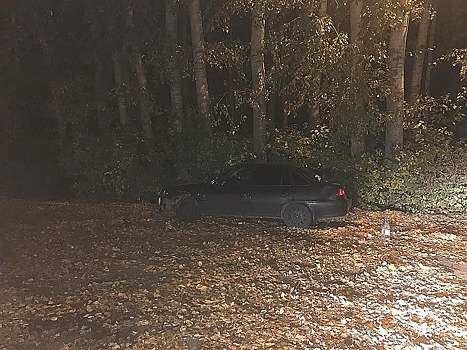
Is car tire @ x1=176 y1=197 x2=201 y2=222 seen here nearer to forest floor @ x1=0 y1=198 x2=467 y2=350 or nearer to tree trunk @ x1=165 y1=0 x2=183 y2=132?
forest floor @ x1=0 y1=198 x2=467 y2=350

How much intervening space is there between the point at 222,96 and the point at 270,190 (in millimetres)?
6642

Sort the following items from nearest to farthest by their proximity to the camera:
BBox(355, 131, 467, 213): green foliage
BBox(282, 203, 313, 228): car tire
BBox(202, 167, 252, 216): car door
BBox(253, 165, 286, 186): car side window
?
1. BBox(282, 203, 313, 228): car tire
2. BBox(253, 165, 286, 186): car side window
3. BBox(202, 167, 252, 216): car door
4. BBox(355, 131, 467, 213): green foliage

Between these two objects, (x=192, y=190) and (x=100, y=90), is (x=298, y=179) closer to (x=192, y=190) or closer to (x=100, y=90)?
(x=192, y=190)

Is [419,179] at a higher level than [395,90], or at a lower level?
lower

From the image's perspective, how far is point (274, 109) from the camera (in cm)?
1972

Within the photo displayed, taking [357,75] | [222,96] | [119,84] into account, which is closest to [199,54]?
[222,96]

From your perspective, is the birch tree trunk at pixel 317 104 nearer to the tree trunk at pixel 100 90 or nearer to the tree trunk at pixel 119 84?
the tree trunk at pixel 119 84

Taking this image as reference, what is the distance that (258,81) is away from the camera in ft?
46.2

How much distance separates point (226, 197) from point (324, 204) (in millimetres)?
2280

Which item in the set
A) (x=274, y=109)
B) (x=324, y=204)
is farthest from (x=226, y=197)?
(x=274, y=109)

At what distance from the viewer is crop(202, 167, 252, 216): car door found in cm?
1105

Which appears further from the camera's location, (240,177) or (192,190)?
(192,190)

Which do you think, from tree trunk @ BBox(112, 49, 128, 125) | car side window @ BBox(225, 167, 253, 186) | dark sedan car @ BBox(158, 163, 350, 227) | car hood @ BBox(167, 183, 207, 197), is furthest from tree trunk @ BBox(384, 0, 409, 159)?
tree trunk @ BBox(112, 49, 128, 125)

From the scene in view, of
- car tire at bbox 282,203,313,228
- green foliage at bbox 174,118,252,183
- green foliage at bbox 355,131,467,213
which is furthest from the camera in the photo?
green foliage at bbox 174,118,252,183
